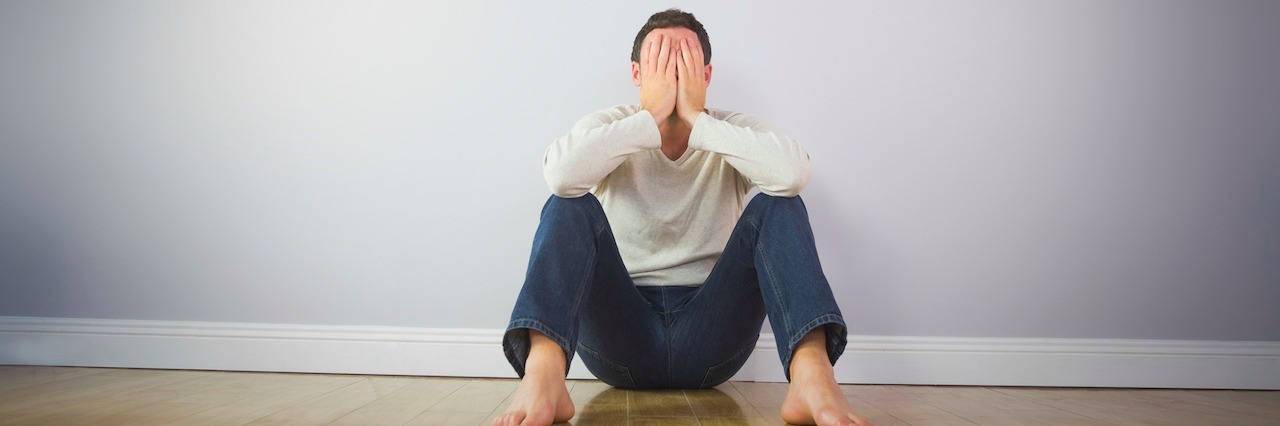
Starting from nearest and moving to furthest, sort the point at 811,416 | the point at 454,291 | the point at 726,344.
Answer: the point at 811,416 → the point at 726,344 → the point at 454,291

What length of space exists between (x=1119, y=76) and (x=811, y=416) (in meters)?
1.54

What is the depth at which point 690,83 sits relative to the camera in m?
1.63

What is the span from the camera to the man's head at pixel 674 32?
174 cm

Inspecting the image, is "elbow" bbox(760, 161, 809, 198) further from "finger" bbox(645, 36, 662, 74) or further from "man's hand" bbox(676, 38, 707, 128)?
"finger" bbox(645, 36, 662, 74)

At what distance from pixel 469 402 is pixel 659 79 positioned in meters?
0.72

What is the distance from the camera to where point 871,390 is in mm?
1925

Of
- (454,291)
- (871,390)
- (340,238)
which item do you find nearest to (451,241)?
(454,291)

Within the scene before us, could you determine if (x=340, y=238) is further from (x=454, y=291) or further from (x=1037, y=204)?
(x=1037, y=204)

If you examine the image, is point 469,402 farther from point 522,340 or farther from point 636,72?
point 636,72

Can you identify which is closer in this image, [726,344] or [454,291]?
[726,344]

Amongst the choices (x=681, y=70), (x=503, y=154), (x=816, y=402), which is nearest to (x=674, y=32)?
(x=681, y=70)

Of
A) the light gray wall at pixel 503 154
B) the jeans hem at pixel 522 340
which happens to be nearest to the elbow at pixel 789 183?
the jeans hem at pixel 522 340

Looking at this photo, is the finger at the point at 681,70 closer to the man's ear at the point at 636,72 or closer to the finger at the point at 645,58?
the finger at the point at 645,58

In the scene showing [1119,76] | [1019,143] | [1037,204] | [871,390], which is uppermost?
[1119,76]
